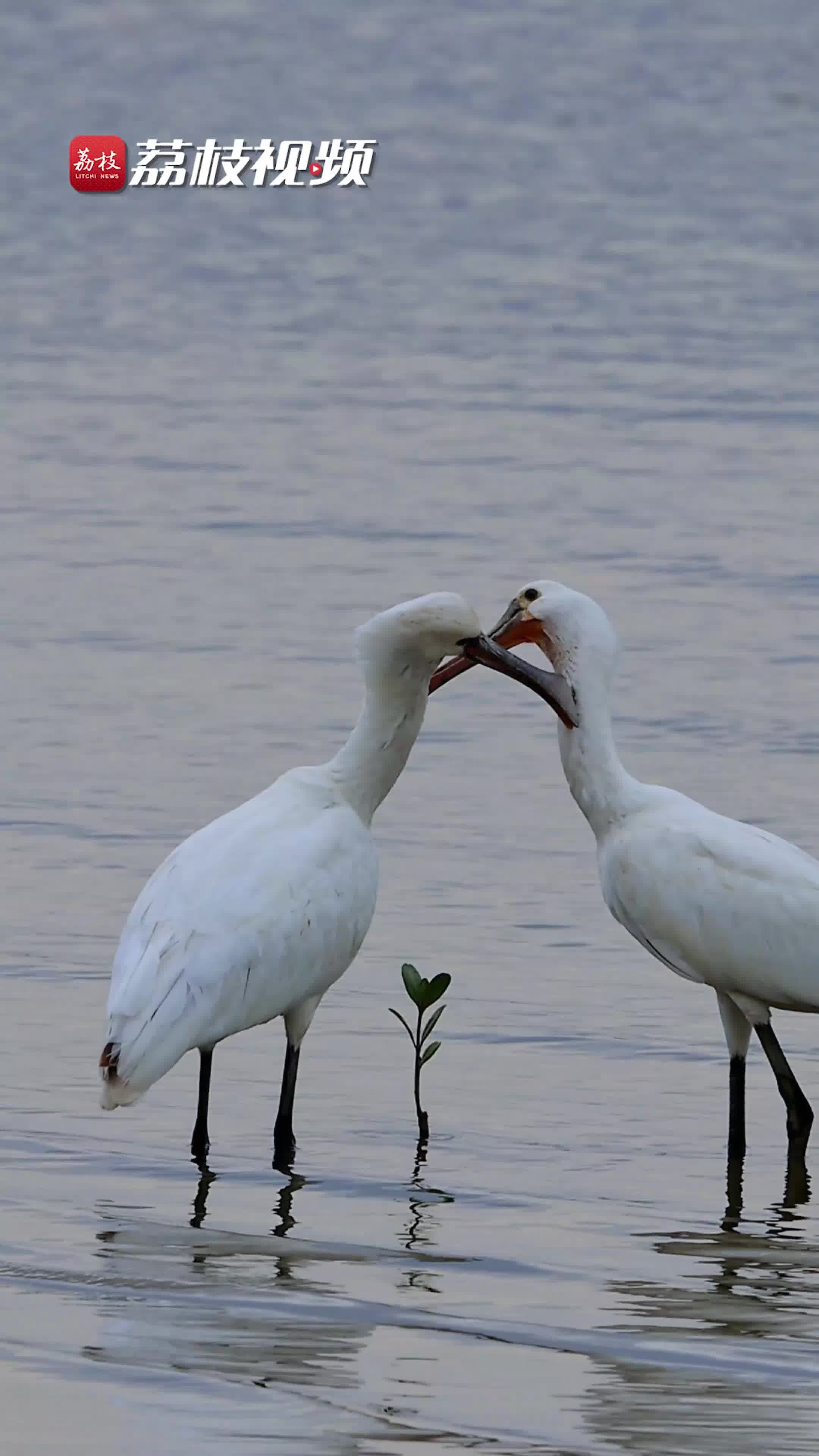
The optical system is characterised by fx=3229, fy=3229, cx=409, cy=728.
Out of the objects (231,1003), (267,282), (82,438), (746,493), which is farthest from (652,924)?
(267,282)

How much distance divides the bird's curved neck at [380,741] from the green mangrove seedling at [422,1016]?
561 mm

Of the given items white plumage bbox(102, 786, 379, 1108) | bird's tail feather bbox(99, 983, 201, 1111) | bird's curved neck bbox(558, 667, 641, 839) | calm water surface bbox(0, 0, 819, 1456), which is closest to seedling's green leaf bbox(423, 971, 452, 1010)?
white plumage bbox(102, 786, 379, 1108)

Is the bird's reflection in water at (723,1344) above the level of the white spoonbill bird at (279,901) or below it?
below

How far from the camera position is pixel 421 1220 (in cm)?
871

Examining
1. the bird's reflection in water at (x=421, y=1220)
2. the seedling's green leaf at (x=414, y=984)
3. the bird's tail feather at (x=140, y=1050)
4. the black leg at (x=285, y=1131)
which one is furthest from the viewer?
the seedling's green leaf at (x=414, y=984)

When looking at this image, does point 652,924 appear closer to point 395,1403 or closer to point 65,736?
point 395,1403

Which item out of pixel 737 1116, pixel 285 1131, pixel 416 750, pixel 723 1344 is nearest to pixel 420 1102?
pixel 285 1131

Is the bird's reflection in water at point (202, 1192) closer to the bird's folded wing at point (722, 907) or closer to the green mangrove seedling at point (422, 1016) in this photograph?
the green mangrove seedling at point (422, 1016)

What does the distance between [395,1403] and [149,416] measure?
1326cm

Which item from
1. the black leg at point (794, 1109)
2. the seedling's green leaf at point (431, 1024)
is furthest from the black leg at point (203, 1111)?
the black leg at point (794, 1109)

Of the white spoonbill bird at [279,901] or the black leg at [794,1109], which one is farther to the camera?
the black leg at [794,1109]

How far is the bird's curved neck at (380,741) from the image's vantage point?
9.84m

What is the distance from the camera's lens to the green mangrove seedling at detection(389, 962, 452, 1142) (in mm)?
9453

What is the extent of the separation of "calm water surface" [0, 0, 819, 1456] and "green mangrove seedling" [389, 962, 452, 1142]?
8 cm
